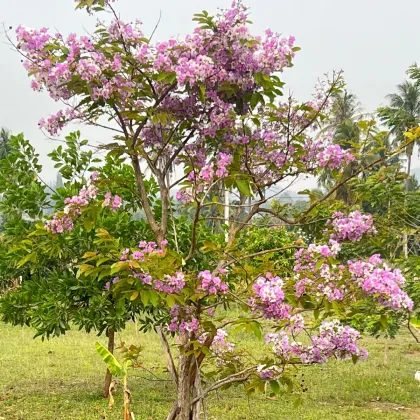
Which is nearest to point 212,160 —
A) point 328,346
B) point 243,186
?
point 243,186

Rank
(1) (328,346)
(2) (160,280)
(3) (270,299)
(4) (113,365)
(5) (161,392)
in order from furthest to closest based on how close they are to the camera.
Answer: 1. (5) (161,392)
2. (1) (328,346)
3. (2) (160,280)
4. (3) (270,299)
5. (4) (113,365)

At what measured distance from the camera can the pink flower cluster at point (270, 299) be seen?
2619 millimetres

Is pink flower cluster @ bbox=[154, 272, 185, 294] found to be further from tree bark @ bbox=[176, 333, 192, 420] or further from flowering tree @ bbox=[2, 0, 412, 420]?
tree bark @ bbox=[176, 333, 192, 420]

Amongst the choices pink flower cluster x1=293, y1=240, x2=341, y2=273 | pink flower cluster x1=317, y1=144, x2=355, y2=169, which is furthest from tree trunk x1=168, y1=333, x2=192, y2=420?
pink flower cluster x1=317, y1=144, x2=355, y2=169

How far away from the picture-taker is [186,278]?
2891 millimetres

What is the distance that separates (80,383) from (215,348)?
455 cm

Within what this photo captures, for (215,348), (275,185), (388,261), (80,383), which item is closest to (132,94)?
(275,185)

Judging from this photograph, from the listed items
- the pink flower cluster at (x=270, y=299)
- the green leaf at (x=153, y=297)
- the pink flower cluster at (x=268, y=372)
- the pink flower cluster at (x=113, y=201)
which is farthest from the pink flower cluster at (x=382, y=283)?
the pink flower cluster at (x=113, y=201)

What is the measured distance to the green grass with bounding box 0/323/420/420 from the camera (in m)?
6.13

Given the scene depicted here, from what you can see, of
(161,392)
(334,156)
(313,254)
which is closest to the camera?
(313,254)

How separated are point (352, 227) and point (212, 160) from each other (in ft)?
3.02

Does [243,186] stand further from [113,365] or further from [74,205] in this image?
[113,365]

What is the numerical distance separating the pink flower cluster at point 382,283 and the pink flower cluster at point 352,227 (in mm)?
423

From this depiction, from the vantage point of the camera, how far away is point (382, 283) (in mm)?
2670
